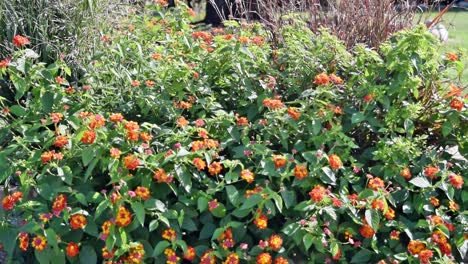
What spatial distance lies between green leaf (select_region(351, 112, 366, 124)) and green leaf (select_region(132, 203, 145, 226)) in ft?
3.33

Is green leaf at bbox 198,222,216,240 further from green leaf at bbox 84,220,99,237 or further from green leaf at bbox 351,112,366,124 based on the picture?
green leaf at bbox 351,112,366,124

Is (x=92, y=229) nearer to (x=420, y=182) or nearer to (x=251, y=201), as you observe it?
(x=251, y=201)

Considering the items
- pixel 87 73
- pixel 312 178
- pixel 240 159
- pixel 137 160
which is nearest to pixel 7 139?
pixel 87 73

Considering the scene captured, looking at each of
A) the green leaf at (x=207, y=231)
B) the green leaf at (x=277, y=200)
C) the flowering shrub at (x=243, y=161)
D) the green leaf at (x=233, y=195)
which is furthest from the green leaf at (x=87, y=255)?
the green leaf at (x=277, y=200)

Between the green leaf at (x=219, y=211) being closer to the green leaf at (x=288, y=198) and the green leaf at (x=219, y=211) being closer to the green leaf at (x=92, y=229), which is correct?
the green leaf at (x=288, y=198)

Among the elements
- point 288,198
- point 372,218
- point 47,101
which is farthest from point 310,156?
point 47,101

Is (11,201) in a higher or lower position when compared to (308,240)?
higher

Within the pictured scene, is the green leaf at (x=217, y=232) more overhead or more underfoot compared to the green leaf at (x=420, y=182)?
more overhead

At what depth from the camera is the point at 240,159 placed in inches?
118

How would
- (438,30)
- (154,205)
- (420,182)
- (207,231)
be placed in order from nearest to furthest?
(154,205)
(207,231)
(420,182)
(438,30)

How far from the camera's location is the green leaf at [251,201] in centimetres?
265

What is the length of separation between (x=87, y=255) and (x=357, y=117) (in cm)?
128

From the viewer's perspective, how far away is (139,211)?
260 cm

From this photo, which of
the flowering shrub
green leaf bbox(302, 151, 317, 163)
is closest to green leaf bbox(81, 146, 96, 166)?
the flowering shrub
